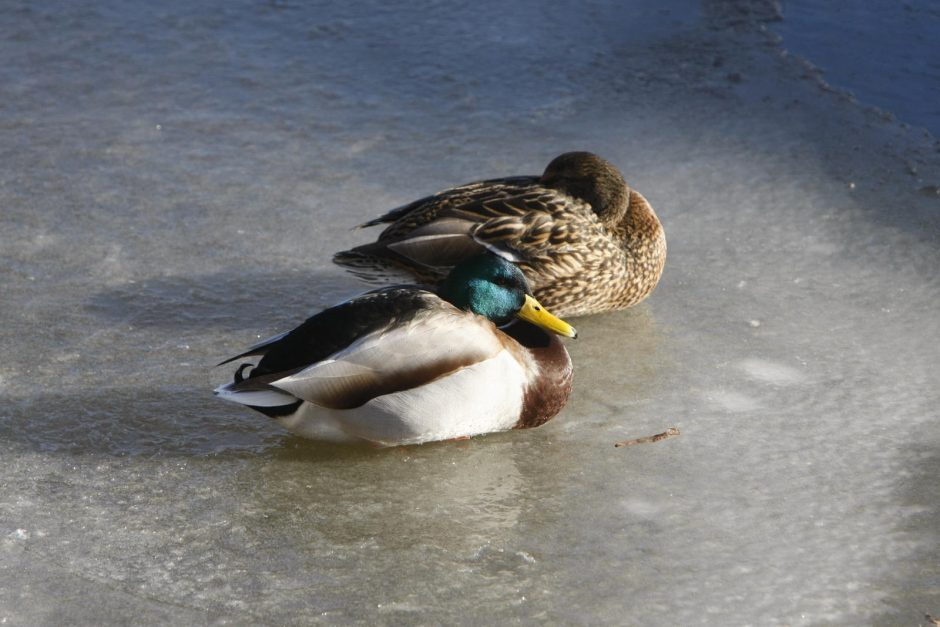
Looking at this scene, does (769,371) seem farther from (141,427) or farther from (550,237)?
(141,427)

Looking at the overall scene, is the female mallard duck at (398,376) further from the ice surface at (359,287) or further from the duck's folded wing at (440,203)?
the duck's folded wing at (440,203)

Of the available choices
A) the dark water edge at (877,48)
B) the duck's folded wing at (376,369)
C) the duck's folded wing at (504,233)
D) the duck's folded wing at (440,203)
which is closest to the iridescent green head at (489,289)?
the duck's folded wing at (376,369)

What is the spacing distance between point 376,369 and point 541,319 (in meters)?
0.64

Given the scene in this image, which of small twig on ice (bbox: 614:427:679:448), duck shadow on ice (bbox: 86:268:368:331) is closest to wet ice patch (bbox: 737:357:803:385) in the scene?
small twig on ice (bbox: 614:427:679:448)

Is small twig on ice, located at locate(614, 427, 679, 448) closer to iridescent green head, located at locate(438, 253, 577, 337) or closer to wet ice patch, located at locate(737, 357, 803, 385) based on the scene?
iridescent green head, located at locate(438, 253, 577, 337)

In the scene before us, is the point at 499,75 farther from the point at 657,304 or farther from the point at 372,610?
the point at 372,610

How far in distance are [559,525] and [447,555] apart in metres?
0.35

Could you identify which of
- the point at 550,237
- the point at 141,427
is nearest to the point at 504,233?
the point at 550,237

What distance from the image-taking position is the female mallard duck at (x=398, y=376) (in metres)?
3.61

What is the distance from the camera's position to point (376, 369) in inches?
142

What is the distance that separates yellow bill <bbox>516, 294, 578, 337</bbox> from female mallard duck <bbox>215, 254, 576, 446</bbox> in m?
0.13

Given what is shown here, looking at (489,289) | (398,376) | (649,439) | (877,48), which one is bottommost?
(649,439)

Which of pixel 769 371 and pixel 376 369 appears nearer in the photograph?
pixel 376 369

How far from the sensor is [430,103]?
6.37 meters
